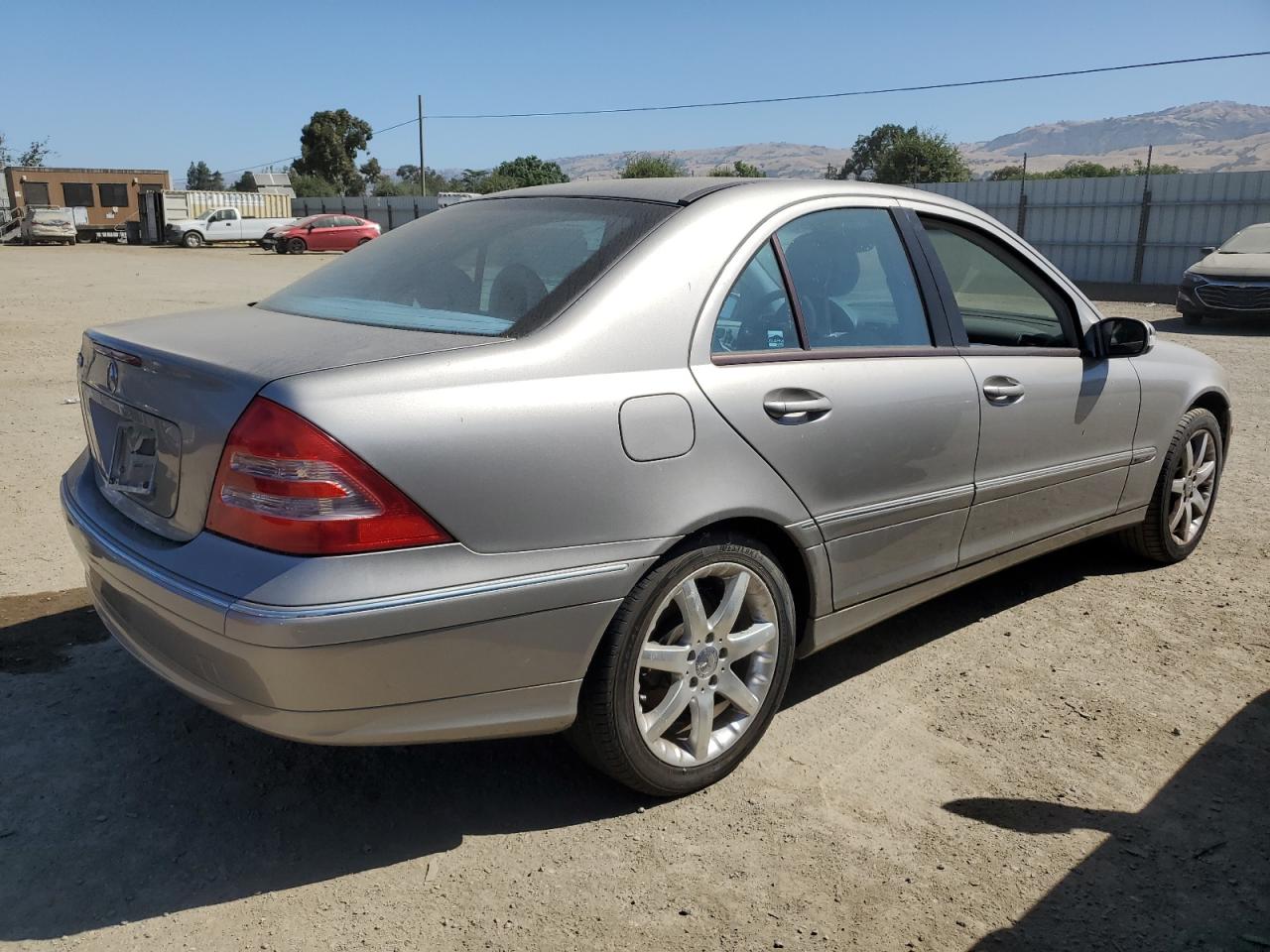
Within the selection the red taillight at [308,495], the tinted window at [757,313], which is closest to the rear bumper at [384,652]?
the red taillight at [308,495]

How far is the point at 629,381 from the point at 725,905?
4.15 ft

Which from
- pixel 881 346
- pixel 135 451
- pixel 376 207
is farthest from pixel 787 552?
pixel 376 207

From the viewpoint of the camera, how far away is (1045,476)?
3.93 m

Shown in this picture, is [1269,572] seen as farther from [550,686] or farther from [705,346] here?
[550,686]

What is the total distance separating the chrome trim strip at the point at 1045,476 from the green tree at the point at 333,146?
80031 millimetres

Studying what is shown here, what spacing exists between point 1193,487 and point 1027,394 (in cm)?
168

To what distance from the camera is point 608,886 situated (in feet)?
8.49

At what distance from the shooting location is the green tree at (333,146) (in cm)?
7712

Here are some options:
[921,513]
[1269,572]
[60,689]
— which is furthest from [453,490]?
[1269,572]

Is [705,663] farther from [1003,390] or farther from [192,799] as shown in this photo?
[1003,390]

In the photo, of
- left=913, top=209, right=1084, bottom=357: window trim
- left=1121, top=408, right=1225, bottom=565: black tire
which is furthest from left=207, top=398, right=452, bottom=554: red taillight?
left=1121, top=408, right=1225, bottom=565: black tire

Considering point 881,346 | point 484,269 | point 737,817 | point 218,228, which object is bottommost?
point 737,817

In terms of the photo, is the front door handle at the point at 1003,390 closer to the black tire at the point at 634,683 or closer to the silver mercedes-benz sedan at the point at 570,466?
the silver mercedes-benz sedan at the point at 570,466

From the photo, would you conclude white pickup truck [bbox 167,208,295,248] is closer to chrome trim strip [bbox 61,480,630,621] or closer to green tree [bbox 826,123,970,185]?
green tree [bbox 826,123,970,185]
